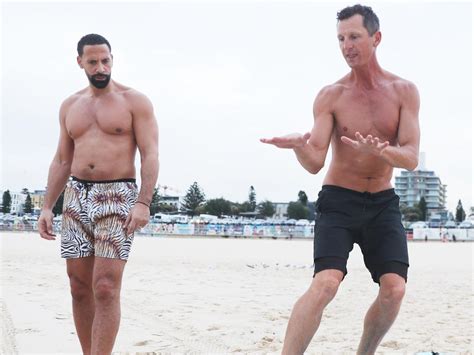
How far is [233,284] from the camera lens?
12461 millimetres

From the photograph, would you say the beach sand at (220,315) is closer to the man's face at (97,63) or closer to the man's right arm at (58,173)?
the man's right arm at (58,173)

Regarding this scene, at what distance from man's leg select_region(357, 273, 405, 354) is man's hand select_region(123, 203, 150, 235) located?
173 cm

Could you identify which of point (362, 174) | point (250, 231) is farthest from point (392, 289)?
point (250, 231)

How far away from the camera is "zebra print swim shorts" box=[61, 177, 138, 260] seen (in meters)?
4.19

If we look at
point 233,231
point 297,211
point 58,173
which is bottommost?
point 233,231

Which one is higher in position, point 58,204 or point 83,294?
point 58,204

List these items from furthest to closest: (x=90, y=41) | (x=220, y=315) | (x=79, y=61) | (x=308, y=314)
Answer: (x=220, y=315)
(x=79, y=61)
(x=90, y=41)
(x=308, y=314)

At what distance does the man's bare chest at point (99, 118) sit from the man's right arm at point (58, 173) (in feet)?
0.39

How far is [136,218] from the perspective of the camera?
423 centimetres

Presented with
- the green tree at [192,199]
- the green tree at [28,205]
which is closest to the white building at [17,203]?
the green tree at [28,205]

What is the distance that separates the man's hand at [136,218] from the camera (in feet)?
13.9

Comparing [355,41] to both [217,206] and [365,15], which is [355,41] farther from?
[217,206]

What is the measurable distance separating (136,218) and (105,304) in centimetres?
63

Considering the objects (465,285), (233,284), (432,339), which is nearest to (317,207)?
(432,339)
